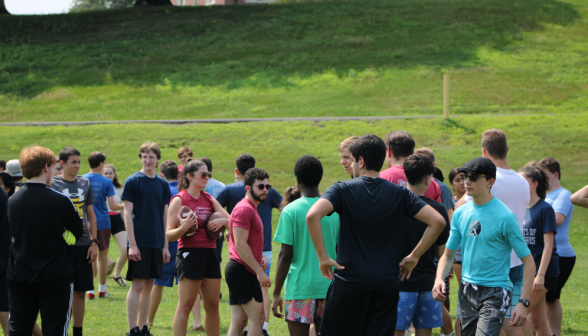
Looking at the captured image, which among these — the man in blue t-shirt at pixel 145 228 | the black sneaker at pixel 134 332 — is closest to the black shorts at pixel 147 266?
the man in blue t-shirt at pixel 145 228

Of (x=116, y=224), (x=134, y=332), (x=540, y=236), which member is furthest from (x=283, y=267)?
(x=116, y=224)

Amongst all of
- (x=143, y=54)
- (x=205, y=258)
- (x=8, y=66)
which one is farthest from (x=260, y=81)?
(x=205, y=258)

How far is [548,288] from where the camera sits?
18.8ft

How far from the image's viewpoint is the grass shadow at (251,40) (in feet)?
101

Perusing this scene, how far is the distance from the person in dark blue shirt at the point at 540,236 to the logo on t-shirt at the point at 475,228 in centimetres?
130

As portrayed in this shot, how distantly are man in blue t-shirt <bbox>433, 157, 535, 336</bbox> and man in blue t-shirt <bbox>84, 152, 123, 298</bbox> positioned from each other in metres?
5.58

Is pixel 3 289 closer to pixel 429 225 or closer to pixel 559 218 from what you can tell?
pixel 429 225

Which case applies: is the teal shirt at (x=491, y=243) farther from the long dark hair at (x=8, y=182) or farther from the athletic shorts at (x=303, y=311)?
the long dark hair at (x=8, y=182)

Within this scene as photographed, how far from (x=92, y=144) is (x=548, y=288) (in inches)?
678

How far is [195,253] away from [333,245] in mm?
1672

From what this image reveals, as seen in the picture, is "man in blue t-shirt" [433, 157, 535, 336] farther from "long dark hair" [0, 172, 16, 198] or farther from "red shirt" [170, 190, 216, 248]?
"long dark hair" [0, 172, 16, 198]

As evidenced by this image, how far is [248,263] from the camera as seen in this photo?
4.88 metres

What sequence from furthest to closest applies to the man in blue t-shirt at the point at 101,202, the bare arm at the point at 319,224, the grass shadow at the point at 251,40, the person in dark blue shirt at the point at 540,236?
the grass shadow at the point at 251,40
the man in blue t-shirt at the point at 101,202
the person in dark blue shirt at the point at 540,236
the bare arm at the point at 319,224

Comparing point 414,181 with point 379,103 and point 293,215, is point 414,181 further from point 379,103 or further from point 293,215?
point 379,103
